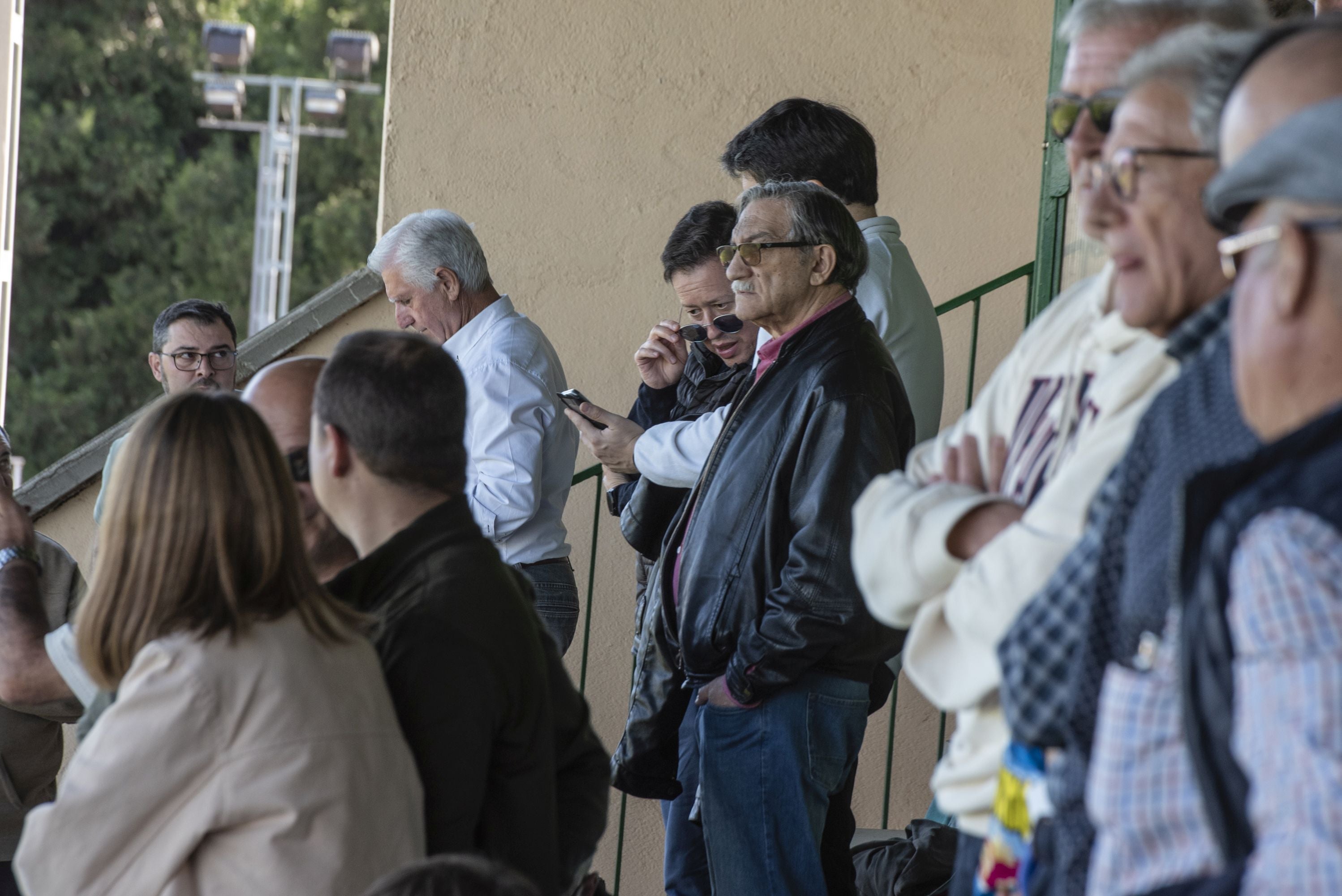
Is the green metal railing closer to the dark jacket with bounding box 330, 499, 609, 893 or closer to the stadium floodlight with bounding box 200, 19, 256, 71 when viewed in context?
the dark jacket with bounding box 330, 499, 609, 893

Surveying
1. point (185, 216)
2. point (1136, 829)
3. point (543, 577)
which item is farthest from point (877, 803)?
point (185, 216)

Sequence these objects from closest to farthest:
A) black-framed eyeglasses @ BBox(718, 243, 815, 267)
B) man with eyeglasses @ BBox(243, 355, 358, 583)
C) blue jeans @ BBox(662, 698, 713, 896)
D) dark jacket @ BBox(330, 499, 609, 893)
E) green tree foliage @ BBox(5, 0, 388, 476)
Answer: dark jacket @ BBox(330, 499, 609, 893)
man with eyeglasses @ BBox(243, 355, 358, 583)
black-framed eyeglasses @ BBox(718, 243, 815, 267)
blue jeans @ BBox(662, 698, 713, 896)
green tree foliage @ BBox(5, 0, 388, 476)

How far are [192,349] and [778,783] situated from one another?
229cm

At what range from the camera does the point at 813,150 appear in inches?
139

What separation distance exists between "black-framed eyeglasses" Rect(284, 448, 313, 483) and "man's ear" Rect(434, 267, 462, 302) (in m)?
1.90

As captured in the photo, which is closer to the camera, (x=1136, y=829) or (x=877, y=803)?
(x=1136, y=829)

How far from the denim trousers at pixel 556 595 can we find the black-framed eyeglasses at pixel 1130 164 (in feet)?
8.25

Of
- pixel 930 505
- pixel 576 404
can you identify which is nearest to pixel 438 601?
pixel 930 505

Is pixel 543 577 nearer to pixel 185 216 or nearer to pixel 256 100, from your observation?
pixel 185 216

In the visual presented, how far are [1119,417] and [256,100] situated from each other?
28176mm

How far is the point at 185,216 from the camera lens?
2569 cm

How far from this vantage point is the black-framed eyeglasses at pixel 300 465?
7.30 feet

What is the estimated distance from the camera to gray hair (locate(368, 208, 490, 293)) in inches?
161

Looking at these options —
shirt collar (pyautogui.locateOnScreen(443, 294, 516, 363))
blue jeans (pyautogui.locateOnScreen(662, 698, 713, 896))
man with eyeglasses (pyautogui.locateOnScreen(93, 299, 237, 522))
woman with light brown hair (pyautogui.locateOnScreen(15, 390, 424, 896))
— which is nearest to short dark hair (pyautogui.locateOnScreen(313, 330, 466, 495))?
woman with light brown hair (pyautogui.locateOnScreen(15, 390, 424, 896))
